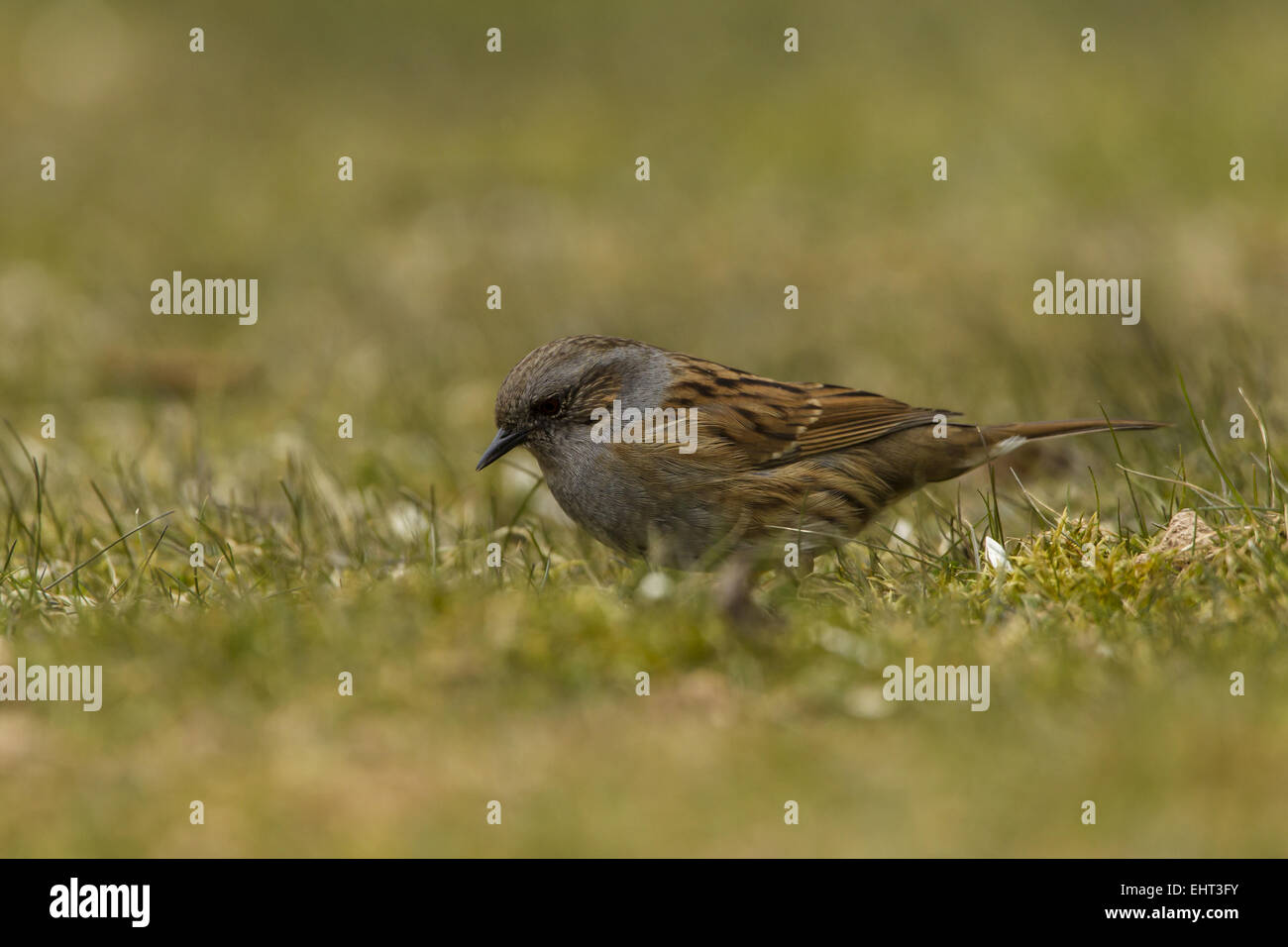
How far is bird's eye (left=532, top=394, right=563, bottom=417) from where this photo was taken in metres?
6.41

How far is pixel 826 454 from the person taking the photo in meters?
6.62

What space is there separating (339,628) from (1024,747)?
2025mm

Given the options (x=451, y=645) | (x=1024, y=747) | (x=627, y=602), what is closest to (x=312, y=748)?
(x=451, y=645)

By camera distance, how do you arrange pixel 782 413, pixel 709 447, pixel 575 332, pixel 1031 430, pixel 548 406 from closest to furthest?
pixel 709 447, pixel 548 406, pixel 782 413, pixel 1031 430, pixel 575 332

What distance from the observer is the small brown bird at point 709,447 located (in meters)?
6.14

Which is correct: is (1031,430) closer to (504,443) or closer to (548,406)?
(548,406)

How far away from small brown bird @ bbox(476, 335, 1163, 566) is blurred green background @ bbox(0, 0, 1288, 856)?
30cm

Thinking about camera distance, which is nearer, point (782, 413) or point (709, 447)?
point (709, 447)

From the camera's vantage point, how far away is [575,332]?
37.6 feet

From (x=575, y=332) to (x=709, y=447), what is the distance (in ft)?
17.4

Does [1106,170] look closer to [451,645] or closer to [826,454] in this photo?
[826,454]
